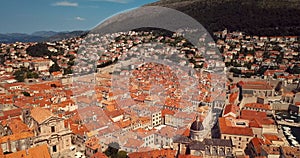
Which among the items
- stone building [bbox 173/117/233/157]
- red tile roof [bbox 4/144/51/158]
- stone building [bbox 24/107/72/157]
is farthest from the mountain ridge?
red tile roof [bbox 4/144/51/158]

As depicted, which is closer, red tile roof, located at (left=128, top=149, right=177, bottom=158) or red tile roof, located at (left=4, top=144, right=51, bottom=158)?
red tile roof, located at (left=4, top=144, right=51, bottom=158)

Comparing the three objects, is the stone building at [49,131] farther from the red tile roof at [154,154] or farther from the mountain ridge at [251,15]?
the mountain ridge at [251,15]

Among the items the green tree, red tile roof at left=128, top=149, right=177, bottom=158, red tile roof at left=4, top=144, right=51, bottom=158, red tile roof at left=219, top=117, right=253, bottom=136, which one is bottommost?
the green tree

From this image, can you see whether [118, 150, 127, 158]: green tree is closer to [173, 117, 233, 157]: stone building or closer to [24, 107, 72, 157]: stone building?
[173, 117, 233, 157]: stone building

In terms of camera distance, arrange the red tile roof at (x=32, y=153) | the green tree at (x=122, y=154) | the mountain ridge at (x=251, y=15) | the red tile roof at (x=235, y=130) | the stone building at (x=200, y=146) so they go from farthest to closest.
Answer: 1. the mountain ridge at (x=251, y=15)
2. the red tile roof at (x=235, y=130)
3. the green tree at (x=122, y=154)
4. the stone building at (x=200, y=146)
5. the red tile roof at (x=32, y=153)

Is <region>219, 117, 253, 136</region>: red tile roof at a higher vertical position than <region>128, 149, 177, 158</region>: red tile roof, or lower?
higher

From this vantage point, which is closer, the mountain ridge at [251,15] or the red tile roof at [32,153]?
the red tile roof at [32,153]

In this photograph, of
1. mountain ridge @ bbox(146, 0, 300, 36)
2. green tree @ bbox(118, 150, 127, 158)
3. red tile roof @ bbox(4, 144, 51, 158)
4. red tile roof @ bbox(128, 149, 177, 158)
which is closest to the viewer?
red tile roof @ bbox(4, 144, 51, 158)

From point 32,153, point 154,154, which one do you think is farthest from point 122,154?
point 32,153

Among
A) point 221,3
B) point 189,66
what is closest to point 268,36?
point 221,3

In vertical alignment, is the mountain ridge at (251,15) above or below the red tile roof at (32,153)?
above

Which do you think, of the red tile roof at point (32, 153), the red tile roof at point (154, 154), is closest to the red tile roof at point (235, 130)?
the red tile roof at point (154, 154)

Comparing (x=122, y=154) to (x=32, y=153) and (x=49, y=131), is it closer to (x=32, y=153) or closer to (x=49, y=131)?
(x=49, y=131)
